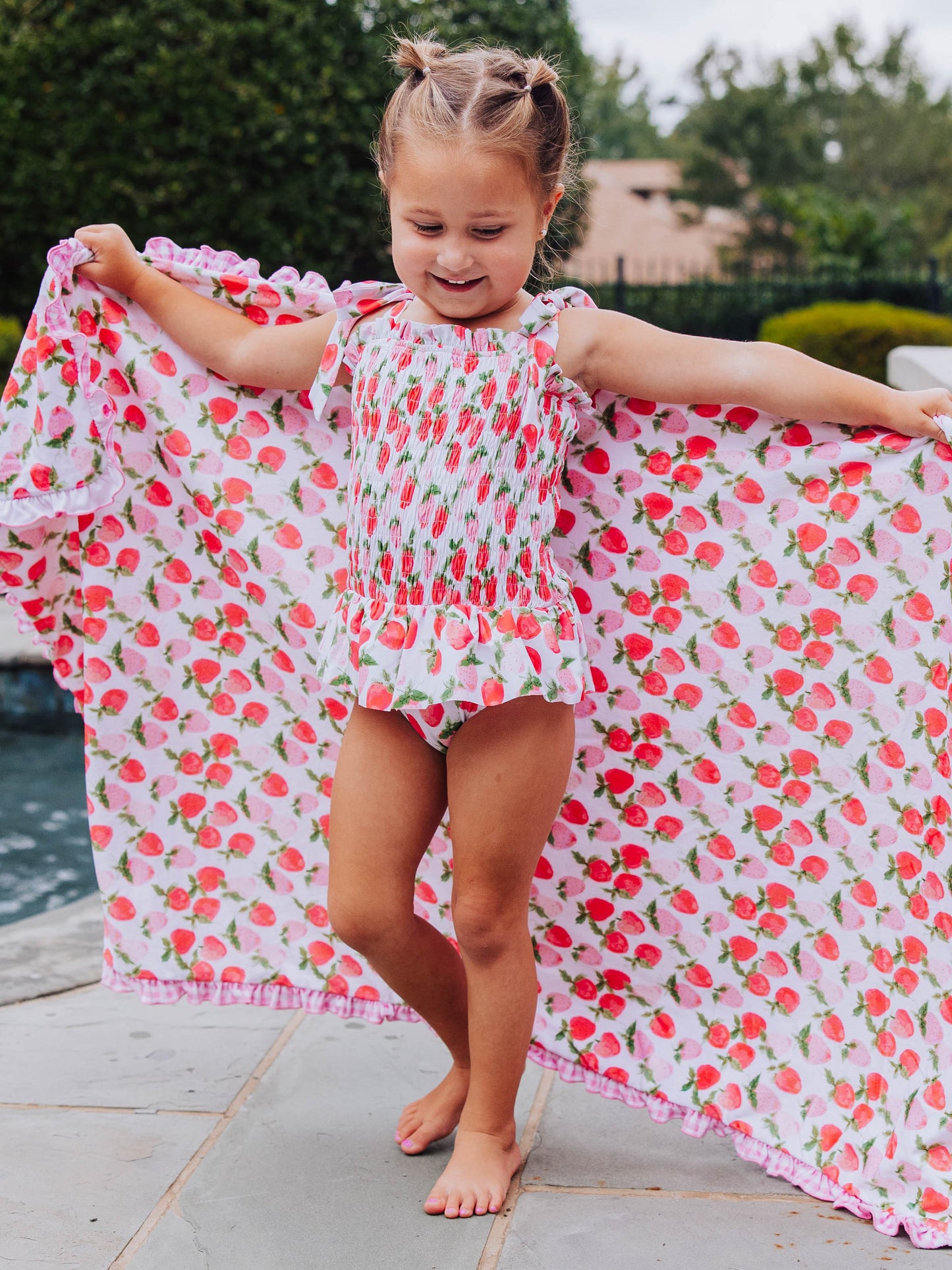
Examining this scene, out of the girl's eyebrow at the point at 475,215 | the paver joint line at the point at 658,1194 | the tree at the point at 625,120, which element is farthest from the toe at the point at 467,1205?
the tree at the point at 625,120

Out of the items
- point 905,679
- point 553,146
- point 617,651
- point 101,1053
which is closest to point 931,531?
point 905,679

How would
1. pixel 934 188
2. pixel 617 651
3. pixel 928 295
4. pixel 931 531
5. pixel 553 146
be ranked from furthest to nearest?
pixel 934 188 → pixel 928 295 → pixel 617 651 → pixel 931 531 → pixel 553 146

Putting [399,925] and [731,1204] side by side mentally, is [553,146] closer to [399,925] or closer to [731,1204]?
[399,925]

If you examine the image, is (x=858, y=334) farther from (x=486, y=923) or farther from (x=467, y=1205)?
(x=467, y=1205)

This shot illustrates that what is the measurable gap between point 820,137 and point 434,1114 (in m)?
44.5

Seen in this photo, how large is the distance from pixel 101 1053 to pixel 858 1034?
155 centimetres

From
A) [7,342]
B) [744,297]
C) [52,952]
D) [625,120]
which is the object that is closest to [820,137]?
[625,120]

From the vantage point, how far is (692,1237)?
2121 mm

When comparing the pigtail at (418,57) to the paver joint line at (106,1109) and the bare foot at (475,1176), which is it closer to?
the bare foot at (475,1176)

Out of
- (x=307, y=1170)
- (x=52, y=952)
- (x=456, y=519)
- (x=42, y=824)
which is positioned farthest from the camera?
(x=42, y=824)

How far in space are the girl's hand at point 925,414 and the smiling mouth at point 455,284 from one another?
72cm

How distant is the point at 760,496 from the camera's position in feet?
7.65

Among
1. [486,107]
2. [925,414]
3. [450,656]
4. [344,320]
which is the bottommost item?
[450,656]

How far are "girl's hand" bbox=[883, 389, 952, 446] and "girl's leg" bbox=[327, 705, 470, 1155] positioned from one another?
3.12 feet
